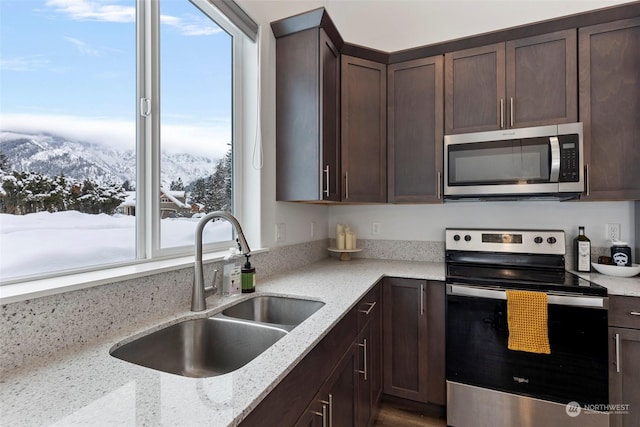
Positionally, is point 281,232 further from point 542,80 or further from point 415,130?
point 542,80

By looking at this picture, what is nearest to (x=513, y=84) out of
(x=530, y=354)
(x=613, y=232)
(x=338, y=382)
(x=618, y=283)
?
(x=613, y=232)

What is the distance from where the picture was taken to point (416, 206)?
8.25 feet

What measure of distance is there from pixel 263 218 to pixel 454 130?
1.41 m

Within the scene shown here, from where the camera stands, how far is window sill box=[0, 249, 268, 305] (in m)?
0.80

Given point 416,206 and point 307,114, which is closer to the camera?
point 307,114

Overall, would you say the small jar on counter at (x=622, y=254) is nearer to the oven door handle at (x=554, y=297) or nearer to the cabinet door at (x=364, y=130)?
the oven door handle at (x=554, y=297)

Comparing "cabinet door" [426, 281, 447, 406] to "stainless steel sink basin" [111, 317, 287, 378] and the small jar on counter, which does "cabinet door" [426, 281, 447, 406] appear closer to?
the small jar on counter

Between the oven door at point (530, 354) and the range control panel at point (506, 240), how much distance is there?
0.56 m

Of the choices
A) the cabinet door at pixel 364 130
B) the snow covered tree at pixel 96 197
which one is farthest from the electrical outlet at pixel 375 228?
the snow covered tree at pixel 96 197

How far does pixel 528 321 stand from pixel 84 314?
6.28ft

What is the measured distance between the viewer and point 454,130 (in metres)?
2.11

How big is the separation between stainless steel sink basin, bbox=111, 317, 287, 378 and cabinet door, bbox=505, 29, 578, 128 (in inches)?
77.5

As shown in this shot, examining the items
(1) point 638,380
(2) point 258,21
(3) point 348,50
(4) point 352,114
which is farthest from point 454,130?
(1) point 638,380

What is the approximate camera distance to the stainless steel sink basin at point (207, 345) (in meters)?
1.04
